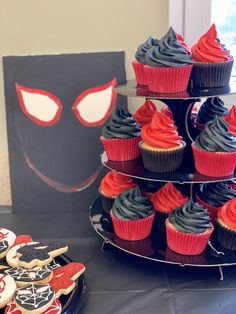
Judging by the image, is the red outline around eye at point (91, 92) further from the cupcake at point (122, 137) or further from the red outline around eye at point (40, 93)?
the cupcake at point (122, 137)

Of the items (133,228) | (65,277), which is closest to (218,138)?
(133,228)

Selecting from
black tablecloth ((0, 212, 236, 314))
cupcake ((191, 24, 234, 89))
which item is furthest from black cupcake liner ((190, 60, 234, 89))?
black tablecloth ((0, 212, 236, 314))

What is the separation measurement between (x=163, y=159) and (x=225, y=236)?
0.63 ft

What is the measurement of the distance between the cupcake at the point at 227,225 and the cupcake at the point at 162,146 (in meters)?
0.13

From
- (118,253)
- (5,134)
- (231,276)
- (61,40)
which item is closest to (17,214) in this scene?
(5,134)

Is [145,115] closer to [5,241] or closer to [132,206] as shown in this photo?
[132,206]

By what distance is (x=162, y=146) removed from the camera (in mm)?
965

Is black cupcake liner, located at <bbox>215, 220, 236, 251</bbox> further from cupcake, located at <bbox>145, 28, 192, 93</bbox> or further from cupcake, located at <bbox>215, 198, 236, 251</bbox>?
cupcake, located at <bbox>145, 28, 192, 93</bbox>

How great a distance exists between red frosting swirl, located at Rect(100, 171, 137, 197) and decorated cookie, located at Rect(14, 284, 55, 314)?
29 centimetres

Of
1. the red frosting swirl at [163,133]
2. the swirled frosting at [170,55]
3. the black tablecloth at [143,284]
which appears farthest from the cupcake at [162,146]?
the black tablecloth at [143,284]

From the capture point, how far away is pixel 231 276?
0.99m

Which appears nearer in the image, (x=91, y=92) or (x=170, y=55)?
(x=170, y=55)

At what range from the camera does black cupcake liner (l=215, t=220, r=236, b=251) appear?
37.5 inches

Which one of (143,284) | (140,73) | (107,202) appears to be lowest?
(143,284)
